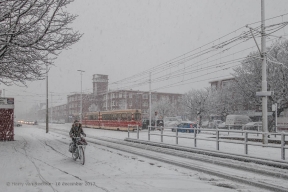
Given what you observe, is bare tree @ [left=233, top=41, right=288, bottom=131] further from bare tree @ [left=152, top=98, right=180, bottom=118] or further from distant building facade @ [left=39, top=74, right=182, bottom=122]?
distant building facade @ [left=39, top=74, right=182, bottom=122]

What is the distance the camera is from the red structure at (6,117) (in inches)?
779

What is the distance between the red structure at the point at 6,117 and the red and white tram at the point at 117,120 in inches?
550

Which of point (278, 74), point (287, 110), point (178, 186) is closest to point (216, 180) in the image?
point (178, 186)

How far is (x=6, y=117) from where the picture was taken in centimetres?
1988

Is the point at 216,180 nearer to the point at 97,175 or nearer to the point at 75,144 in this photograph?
the point at 97,175

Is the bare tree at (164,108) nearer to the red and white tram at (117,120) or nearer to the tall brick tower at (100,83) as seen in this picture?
the tall brick tower at (100,83)

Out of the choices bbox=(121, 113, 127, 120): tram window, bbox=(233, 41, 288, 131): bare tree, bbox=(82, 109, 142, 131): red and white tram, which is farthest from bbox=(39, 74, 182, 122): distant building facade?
bbox=(121, 113, 127, 120): tram window

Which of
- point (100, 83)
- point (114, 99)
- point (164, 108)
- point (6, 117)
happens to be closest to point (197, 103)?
point (164, 108)

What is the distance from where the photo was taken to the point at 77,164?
10.1m

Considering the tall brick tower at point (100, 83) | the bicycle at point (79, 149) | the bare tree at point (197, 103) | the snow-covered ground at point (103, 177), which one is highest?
the tall brick tower at point (100, 83)

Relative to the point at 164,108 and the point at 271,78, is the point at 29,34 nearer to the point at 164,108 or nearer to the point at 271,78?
the point at 271,78

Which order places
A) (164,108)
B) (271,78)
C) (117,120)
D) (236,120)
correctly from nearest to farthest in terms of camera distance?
(271,78) → (117,120) → (236,120) → (164,108)

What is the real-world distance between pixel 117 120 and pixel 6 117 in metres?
19.4

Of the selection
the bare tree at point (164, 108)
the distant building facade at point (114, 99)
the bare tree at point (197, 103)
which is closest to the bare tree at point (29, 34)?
the bare tree at point (197, 103)
